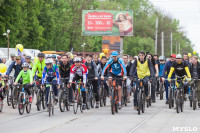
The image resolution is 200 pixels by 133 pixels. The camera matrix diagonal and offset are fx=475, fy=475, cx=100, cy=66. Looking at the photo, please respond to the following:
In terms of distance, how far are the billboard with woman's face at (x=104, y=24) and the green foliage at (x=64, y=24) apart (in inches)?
232

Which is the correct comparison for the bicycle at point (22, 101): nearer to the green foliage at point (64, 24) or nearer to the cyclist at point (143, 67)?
the cyclist at point (143, 67)

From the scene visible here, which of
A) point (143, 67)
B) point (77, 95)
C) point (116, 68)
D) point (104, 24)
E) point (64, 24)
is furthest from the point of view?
point (64, 24)

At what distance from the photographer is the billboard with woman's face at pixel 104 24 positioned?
52.0 meters

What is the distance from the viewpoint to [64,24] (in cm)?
7019

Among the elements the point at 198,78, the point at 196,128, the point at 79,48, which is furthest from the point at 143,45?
the point at 196,128

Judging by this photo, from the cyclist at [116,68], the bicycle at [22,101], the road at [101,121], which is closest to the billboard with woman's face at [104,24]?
the road at [101,121]

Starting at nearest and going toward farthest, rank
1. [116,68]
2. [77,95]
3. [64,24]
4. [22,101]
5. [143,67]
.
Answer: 1. [22,101]
2. [77,95]
3. [143,67]
4. [116,68]
5. [64,24]

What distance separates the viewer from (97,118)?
13.2m

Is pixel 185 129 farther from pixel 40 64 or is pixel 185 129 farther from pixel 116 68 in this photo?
pixel 40 64

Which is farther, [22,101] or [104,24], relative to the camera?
[104,24]

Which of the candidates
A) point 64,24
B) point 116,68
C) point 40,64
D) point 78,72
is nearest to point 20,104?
point 40,64

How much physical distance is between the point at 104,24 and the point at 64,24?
1866 cm

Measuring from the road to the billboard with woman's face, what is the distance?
3672 centimetres

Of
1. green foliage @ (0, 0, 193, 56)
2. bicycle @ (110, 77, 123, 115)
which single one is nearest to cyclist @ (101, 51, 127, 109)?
bicycle @ (110, 77, 123, 115)
